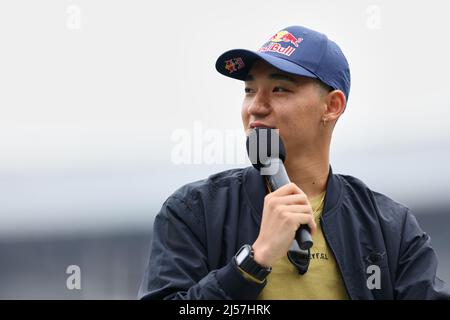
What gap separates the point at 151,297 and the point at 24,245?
213cm

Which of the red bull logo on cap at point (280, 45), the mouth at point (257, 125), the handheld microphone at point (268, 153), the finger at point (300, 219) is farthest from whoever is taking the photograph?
the red bull logo on cap at point (280, 45)

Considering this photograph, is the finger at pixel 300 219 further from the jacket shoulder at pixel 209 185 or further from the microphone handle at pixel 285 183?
the jacket shoulder at pixel 209 185

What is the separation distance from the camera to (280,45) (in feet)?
5.62

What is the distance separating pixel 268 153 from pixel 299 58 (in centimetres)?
28

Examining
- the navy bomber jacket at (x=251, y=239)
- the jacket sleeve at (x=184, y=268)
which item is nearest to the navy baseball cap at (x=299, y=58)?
the navy bomber jacket at (x=251, y=239)

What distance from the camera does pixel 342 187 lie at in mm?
1763

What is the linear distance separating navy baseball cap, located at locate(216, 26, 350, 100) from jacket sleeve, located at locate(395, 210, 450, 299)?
0.38m

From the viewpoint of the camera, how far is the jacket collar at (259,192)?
5.35 feet

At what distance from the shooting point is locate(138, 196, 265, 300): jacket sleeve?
1.39 metres

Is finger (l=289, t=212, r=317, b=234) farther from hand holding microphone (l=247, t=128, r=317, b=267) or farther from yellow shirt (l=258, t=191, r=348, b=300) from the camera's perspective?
yellow shirt (l=258, t=191, r=348, b=300)

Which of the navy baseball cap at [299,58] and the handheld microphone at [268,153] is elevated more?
the navy baseball cap at [299,58]

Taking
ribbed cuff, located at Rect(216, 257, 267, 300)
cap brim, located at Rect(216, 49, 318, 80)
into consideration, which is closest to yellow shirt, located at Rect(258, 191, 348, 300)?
ribbed cuff, located at Rect(216, 257, 267, 300)
